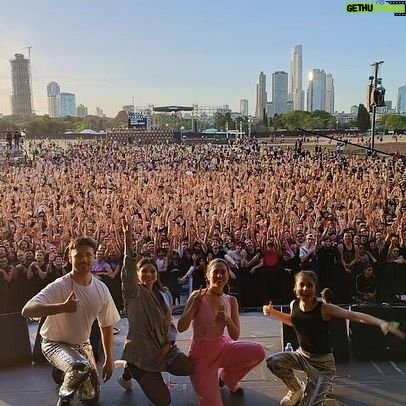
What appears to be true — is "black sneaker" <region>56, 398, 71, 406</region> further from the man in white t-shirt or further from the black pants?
the black pants

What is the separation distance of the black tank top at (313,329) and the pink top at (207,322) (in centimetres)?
55

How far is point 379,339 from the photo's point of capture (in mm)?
5535

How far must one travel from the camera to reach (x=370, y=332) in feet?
18.2

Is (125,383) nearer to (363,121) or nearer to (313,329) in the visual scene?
(313,329)

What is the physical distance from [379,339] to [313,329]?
1.89 meters

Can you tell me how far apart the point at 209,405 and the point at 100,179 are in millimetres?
12815

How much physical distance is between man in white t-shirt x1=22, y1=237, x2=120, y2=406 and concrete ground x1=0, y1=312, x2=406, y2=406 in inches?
32.9

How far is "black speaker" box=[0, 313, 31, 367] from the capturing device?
17.9ft

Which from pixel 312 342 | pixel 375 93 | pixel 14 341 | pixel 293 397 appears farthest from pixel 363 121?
pixel 312 342

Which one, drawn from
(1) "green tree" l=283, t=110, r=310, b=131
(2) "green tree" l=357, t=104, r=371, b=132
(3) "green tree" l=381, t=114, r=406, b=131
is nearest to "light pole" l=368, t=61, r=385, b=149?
(2) "green tree" l=357, t=104, r=371, b=132

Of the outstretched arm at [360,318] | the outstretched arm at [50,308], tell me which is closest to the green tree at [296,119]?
the outstretched arm at [360,318]

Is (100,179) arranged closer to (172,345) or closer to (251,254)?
(251,254)

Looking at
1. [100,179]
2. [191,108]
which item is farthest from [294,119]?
[100,179]

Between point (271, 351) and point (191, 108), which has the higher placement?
point (191, 108)
